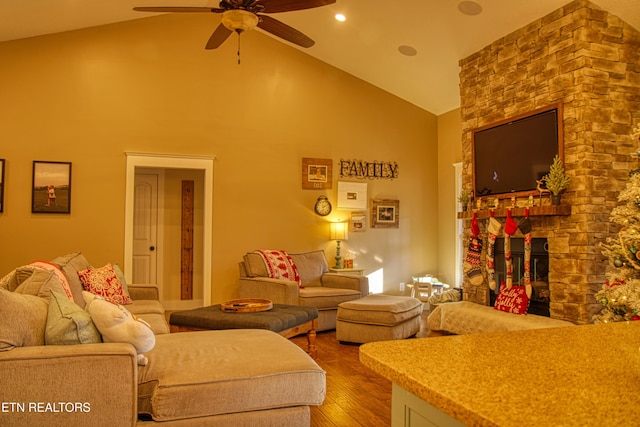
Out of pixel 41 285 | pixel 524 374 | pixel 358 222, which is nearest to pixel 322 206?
pixel 358 222

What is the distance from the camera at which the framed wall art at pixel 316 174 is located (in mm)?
6469

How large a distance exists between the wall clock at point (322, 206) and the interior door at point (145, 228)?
7.93 ft

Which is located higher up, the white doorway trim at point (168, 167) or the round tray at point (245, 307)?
the white doorway trim at point (168, 167)

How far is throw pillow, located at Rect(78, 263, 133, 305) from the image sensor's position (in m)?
3.86

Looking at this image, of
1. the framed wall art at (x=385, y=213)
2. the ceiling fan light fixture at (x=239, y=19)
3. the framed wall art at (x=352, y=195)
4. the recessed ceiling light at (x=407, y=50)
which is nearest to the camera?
the ceiling fan light fixture at (x=239, y=19)

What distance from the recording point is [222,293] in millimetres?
6059

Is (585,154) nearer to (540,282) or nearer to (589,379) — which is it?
(540,282)

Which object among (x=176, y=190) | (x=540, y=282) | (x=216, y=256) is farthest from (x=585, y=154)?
(x=176, y=190)

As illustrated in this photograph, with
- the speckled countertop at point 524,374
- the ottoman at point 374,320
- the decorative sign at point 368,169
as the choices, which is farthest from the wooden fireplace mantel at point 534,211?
the speckled countertop at point 524,374

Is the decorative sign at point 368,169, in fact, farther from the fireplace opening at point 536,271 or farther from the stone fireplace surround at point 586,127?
the stone fireplace surround at point 586,127

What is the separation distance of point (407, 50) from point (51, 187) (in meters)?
4.44

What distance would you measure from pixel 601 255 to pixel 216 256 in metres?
4.23

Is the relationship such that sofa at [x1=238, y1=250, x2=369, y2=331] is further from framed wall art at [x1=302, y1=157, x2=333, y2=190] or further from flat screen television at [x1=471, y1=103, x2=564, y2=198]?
flat screen television at [x1=471, y1=103, x2=564, y2=198]

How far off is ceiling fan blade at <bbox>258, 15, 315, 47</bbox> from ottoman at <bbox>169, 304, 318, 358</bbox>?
2.21m
